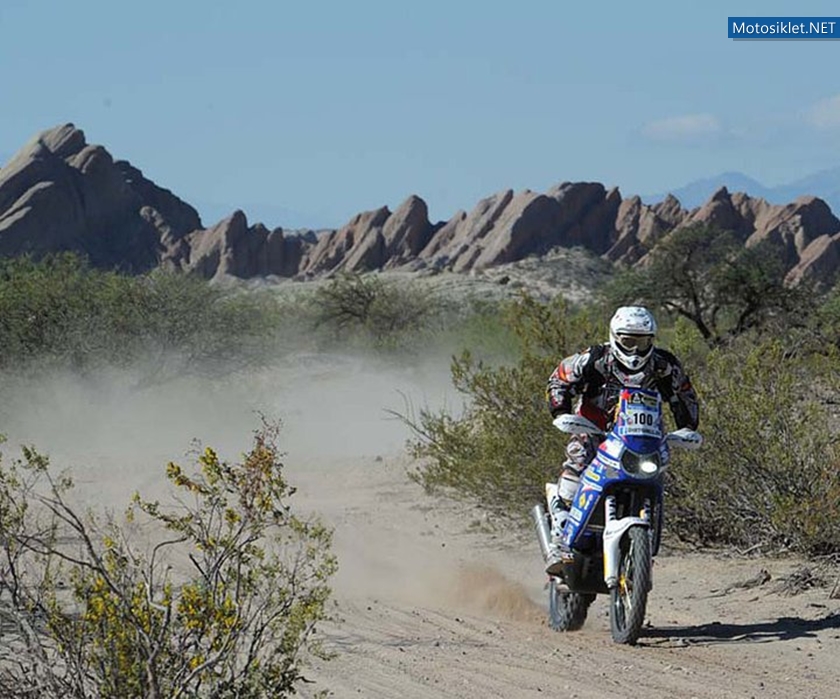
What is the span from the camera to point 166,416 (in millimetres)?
27734

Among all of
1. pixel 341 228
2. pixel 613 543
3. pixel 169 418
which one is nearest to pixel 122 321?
pixel 169 418

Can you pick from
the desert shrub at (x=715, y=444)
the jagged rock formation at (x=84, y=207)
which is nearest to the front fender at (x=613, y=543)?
the desert shrub at (x=715, y=444)

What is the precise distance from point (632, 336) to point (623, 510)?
979 mm

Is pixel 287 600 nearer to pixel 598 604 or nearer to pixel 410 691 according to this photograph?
pixel 410 691

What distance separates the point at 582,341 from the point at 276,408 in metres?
17.7

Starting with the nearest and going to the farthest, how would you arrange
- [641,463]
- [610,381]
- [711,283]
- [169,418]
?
[641,463] < [610,381] < [169,418] < [711,283]

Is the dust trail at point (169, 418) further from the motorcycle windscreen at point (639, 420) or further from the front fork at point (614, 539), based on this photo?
the motorcycle windscreen at point (639, 420)

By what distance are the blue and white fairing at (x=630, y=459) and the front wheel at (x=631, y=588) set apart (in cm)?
8

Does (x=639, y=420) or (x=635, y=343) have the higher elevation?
(x=635, y=343)

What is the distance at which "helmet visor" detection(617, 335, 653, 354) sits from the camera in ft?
27.2

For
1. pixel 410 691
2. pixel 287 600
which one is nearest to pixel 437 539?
pixel 410 691

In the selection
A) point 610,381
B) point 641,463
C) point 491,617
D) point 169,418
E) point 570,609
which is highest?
point 610,381

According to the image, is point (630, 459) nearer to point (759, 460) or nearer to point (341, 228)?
point (759, 460)

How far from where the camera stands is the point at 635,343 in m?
8.32
